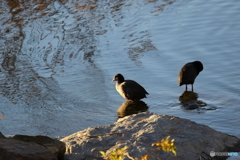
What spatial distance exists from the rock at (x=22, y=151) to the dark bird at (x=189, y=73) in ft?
19.3

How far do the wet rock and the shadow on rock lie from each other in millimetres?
4572

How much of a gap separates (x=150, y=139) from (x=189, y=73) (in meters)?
4.90

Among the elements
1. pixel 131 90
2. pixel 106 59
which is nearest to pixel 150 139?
pixel 131 90

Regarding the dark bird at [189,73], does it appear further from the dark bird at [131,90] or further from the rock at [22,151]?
the rock at [22,151]

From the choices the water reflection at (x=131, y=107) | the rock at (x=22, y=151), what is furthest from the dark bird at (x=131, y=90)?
the rock at (x=22, y=151)

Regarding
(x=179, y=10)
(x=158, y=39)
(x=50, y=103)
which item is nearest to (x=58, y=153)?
(x=50, y=103)

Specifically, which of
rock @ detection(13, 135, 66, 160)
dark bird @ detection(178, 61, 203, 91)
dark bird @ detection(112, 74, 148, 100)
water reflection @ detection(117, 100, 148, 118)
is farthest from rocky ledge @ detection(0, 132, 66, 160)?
dark bird @ detection(178, 61, 203, 91)

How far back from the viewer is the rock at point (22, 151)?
17.0 feet

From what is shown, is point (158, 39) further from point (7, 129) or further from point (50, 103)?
point (7, 129)

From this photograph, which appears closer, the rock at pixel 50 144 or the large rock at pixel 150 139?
the rock at pixel 50 144

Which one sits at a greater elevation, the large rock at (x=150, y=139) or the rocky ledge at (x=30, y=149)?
the rocky ledge at (x=30, y=149)

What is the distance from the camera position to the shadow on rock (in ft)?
32.0

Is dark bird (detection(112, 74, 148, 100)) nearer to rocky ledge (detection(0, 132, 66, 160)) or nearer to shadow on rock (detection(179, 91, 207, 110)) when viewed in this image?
shadow on rock (detection(179, 91, 207, 110))

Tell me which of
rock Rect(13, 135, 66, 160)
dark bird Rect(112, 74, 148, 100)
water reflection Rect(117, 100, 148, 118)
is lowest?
water reflection Rect(117, 100, 148, 118)
